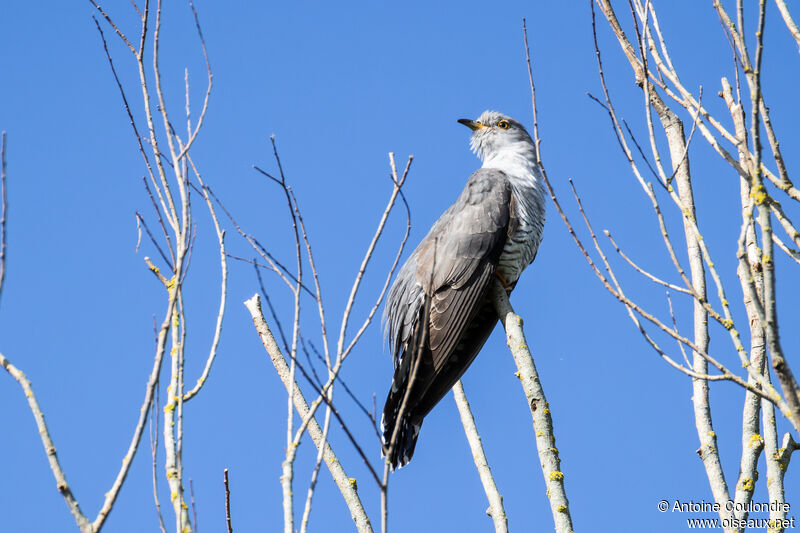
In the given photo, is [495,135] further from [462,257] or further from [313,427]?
[313,427]

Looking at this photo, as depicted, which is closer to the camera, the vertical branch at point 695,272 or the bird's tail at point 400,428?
the vertical branch at point 695,272

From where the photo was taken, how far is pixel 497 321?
5.07 m

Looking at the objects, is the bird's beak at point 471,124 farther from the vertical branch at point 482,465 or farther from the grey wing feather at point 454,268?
the vertical branch at point 482,465

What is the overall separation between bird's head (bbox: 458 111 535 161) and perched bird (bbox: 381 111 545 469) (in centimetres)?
37

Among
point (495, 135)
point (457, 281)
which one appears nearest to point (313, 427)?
point (457, 281)

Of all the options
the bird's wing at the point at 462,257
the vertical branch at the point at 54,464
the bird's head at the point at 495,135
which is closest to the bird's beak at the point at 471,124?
the bird's head at the point at 495,135

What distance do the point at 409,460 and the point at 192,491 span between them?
1989 mm

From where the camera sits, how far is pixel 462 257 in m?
4.93

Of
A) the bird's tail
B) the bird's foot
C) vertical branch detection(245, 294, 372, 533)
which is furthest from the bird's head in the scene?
vertical branch detection(245, 294, 372, 533)

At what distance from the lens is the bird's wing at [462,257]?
4.73 meters

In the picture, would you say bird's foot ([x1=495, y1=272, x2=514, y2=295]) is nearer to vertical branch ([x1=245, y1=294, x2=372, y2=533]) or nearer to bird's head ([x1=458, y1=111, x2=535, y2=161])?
bird's head ([x1=458, y1=111, x2=535, y2=161])

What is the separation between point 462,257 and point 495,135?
1630 millimetres

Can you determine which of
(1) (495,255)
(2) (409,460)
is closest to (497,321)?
(1) (495,255)

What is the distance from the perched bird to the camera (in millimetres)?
4574
